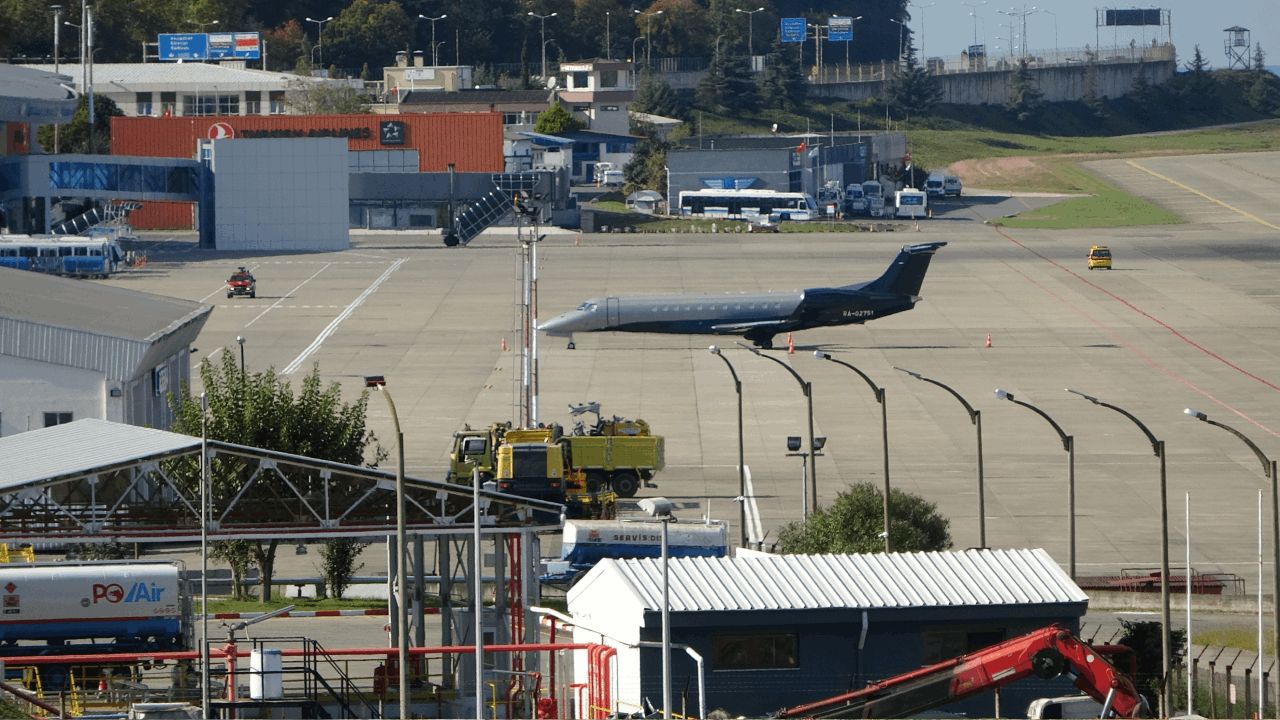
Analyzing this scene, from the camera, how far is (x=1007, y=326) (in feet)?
298

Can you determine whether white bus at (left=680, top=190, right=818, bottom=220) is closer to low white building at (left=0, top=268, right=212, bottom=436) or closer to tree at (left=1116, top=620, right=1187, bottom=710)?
low white building at (left=0, top=268, right=212, bottom=436)

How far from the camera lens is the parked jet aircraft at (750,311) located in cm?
8338

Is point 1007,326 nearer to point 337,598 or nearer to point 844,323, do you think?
point 844,323

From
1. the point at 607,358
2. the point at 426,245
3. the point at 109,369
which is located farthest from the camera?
the point at 426,245

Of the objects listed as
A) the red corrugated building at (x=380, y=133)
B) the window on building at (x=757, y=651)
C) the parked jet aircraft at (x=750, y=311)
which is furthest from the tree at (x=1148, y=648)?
the red corrugated building at (x=380, y=133)

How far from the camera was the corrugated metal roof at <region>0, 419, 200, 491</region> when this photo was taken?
1273 inches

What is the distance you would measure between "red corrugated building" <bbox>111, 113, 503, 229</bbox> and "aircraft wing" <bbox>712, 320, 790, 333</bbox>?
247 ft

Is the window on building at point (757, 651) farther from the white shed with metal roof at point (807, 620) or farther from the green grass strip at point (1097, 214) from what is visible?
the green grass strip at point (1097, 214)

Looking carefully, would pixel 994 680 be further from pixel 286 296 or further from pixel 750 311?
pixel 286 296

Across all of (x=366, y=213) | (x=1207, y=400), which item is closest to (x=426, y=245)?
(x=366, y=213)

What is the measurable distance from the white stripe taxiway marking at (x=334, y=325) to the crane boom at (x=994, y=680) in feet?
176

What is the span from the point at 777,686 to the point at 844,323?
5813cm

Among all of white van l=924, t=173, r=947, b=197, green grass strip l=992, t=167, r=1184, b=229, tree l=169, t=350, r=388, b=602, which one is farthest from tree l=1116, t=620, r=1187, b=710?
white van l=924, t=173, r=947, b=197

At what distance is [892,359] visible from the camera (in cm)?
7975
